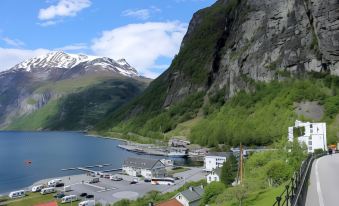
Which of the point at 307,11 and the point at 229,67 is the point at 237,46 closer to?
the point at 229,67

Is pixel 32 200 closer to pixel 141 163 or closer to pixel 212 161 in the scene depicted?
pixel 141 163

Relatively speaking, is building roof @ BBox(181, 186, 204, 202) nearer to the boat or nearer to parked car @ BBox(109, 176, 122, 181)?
parked car @ BBox(109, 176, 122, 181)

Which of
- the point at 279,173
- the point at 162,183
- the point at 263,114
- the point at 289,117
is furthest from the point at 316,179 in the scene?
the point at 263,114

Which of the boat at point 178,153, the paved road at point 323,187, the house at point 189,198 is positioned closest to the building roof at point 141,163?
the boat at point 178,153

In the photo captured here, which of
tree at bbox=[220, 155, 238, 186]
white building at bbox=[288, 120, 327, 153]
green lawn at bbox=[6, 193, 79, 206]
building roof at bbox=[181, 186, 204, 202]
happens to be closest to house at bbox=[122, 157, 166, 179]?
green lawn at bbox=[6, 193, 79, 206]

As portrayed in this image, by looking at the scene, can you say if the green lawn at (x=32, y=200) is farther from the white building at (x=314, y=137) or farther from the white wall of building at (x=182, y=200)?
the white building at (x=314, y=137)

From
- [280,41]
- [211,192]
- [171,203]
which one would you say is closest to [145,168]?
[171,203]
